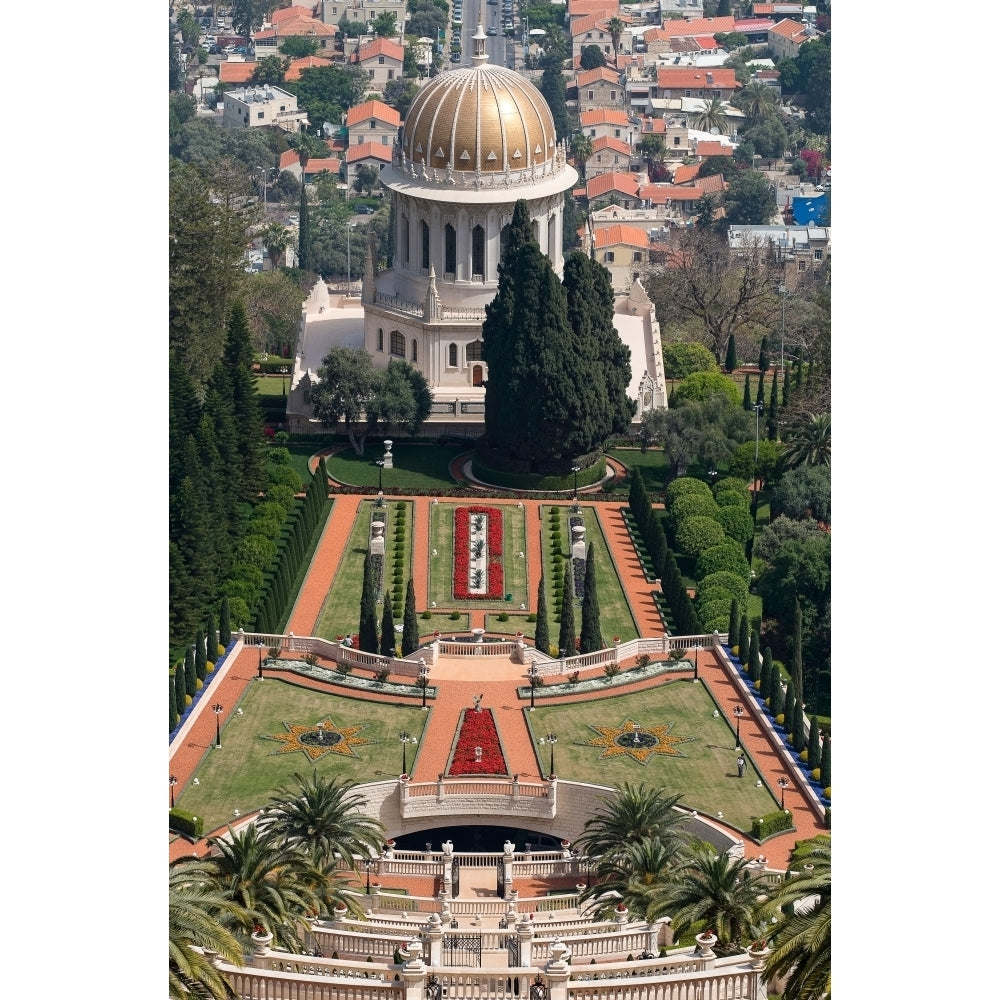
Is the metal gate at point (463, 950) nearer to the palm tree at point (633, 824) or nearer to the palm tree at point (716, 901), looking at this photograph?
the palm tree at point (716, 901)

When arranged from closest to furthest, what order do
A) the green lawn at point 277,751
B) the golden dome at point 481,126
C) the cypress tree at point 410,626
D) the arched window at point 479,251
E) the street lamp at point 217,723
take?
1. the green lawn at point 277,751
2. the street lamp at point 217,723
3. the cypress tree at point 410,626
4. the golden dome at point 481,126
5. the arched window at point 479,251

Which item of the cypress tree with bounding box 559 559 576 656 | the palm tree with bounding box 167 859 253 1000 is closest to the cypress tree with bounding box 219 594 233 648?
the cypress tree with bounding box 559 559 576 656

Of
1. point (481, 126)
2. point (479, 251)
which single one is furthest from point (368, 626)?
point (481, 126)

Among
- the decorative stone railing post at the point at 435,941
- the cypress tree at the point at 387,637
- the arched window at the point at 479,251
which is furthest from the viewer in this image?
the arched window at the point at 479,251

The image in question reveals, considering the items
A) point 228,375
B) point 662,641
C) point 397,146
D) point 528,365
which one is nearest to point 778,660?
point 662,641

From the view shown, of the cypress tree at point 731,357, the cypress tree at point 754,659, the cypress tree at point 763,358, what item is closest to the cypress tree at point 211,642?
the cypress tree at point 754,659
